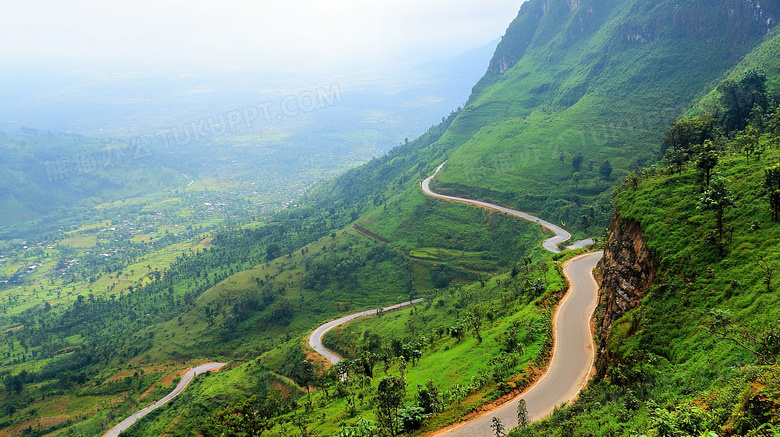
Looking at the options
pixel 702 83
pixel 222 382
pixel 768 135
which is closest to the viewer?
pixel 768 135

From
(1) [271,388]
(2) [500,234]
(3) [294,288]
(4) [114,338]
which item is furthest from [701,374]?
(4) [114,338]

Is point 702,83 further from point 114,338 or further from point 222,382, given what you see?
point 114,338

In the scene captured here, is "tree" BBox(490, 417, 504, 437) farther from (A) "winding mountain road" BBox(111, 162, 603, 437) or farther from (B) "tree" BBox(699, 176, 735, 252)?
(B) "tree" BBox(699, 176, 735, 252)

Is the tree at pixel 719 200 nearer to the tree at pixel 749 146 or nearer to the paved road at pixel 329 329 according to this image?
the tree at pixel 749 146

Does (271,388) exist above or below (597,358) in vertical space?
below

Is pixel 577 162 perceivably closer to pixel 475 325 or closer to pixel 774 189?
pixel 475 325

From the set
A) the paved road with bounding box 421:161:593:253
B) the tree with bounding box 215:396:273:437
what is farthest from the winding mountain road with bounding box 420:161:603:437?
the paved road with bounding box 421:161:593:253
